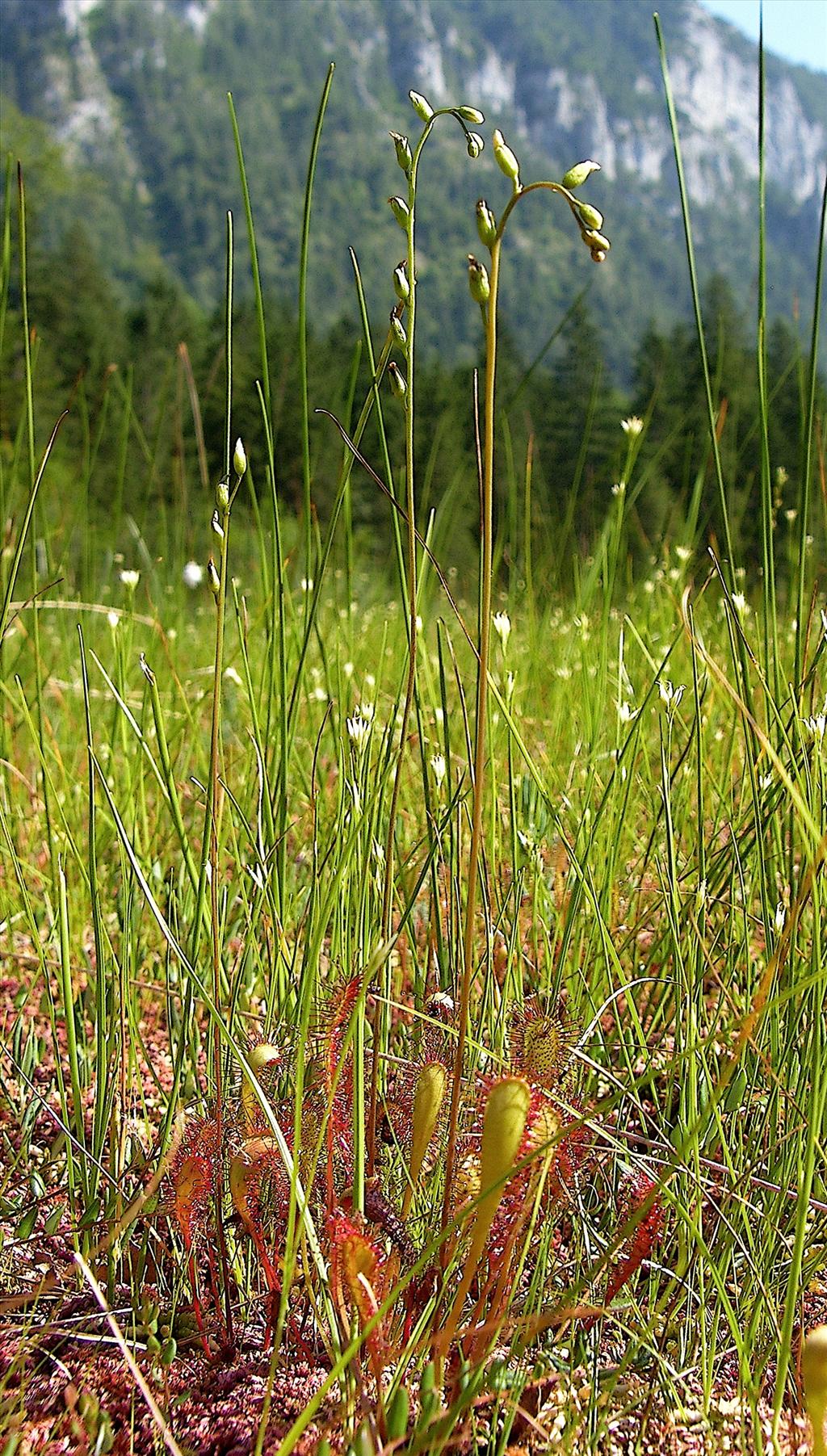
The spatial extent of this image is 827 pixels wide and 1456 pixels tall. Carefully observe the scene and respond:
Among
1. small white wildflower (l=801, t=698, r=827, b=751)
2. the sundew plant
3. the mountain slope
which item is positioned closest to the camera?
the sundew plant

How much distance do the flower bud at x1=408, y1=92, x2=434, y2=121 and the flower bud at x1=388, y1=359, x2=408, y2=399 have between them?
145 millimetres

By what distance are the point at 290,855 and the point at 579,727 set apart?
0.55m

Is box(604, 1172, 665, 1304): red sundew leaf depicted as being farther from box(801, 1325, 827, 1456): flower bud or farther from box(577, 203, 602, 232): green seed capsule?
box(577, 203, 602, 232): green seed capsule

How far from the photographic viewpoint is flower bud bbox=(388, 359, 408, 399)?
65cm

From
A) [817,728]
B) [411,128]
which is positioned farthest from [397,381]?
[411,128]

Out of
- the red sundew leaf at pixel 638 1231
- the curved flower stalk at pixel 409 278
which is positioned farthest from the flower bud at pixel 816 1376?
the curved flower stalk at pixel 409 278

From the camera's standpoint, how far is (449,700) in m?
2.17

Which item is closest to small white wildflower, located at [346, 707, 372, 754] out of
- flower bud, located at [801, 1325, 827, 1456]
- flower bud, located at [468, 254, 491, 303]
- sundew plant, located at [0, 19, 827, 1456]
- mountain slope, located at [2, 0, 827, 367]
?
sundew plant, located at [0, 19, 827, 1456]

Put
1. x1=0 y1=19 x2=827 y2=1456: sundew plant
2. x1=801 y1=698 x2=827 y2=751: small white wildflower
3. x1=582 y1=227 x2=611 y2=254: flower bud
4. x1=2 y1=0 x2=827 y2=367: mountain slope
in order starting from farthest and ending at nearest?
x1=2 y1=0 x2=827 y2=367: mountain slope < x1=801 y1=698 x2=827 y2=751: small white wildflower < x1=0 y1=19 x2=827 y2=1456: sundew plant < x1=582 y1=227 x2=611 y2=254: flower bud

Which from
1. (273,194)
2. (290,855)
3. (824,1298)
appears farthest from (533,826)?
(273,194)

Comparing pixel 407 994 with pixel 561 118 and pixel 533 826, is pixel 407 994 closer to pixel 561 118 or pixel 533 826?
pixel 533 826

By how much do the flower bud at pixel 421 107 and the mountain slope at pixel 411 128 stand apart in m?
82.6

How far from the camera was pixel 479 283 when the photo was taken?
1.81 feet

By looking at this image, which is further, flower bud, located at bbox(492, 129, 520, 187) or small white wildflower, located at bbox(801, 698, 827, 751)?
small white wildflower, located at bbox(801, 698, 827, 751)
